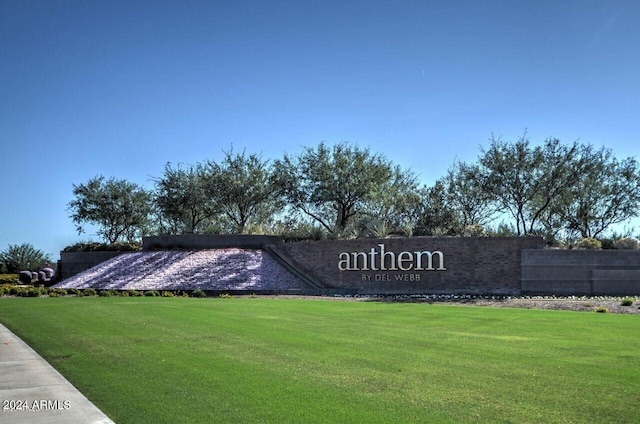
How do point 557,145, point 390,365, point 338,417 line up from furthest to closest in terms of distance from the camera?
1. point 557,145
2. point 390,365
3. point 338,417

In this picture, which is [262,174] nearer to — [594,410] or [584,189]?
[584,189]

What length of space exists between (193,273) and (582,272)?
71.0 feet

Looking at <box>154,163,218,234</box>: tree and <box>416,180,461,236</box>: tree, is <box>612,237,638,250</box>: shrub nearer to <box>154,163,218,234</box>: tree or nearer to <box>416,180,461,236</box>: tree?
<box>416,180,461,236</box>: tree

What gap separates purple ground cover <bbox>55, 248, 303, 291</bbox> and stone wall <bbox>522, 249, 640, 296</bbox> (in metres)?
12.8

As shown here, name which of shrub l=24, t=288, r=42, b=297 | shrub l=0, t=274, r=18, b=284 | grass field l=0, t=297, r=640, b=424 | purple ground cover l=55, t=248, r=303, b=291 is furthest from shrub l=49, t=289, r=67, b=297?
shrub l=0, t=274, r=18, b=284

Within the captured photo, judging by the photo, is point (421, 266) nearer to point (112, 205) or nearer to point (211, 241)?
point (211, 241)

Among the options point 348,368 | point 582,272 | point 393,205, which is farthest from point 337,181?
point 348,368

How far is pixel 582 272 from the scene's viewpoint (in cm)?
2947

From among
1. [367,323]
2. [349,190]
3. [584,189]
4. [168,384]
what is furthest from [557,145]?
[168,384]

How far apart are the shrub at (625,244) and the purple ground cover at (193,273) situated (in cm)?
1718

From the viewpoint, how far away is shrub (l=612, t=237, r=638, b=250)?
3112cm

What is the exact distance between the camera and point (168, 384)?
25.2 feet

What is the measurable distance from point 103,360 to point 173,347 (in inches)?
61.5

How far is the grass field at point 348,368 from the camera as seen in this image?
21.1 ft
